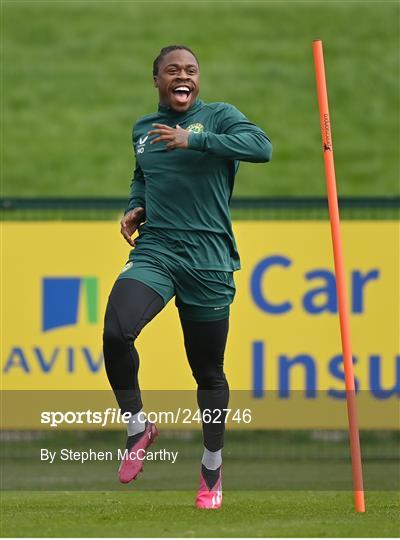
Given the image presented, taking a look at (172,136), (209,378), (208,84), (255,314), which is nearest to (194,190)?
(172,136)

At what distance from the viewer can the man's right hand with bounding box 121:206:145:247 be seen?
7.47 metres

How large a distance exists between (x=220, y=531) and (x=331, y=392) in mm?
5074

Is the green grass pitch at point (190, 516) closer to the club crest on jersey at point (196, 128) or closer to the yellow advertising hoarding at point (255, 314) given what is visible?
the club crest on jersey at point (196, 128)

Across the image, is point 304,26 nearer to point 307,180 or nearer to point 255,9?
point 255,9

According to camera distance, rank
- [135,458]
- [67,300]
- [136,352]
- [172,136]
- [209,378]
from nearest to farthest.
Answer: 1. [172,136]
2. [135,458]
3. [136,352]
4. [209,378]
5. [67,300]

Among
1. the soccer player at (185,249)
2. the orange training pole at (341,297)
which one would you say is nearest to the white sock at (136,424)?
the soccer player at (185,249)

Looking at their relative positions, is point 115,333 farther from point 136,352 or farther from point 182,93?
point 182,93

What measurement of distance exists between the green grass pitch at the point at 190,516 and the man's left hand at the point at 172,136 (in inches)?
74.1

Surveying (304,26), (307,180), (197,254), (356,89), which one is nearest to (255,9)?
(304,26)

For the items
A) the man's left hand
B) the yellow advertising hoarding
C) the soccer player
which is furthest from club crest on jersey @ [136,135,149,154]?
the yellow advertising hoarding

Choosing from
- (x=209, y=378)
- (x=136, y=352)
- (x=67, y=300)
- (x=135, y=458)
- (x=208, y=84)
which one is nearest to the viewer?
(x=135, y=458)

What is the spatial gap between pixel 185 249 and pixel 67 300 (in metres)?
4.22

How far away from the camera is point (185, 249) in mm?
7316

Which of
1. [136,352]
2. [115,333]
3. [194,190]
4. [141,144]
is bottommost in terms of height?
[136,352]
